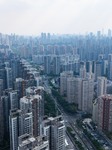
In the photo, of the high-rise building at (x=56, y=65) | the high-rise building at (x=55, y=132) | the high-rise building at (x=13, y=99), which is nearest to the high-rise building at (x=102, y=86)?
the high-rise building at (x=13, y=99)

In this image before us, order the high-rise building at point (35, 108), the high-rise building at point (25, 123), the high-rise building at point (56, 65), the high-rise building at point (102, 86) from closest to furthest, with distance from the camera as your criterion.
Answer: the high-rise building at point (25, 123) → the high-rise building at point (35, 108) → the high-rise building at point (102, 86) → the high-rise building at point (56, 65)

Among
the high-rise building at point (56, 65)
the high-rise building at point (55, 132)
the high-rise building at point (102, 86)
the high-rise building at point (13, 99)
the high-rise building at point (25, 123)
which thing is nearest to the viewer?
the high-rise building at point (55, 132)

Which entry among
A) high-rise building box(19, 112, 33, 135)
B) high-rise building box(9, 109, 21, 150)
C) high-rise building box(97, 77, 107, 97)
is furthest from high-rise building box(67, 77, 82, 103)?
high-rise building box(9, 109, 21, 150)

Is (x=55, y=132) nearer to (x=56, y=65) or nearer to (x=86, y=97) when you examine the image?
(x=86, y=97)

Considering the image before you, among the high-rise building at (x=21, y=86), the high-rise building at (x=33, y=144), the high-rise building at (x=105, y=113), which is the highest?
the high-rise building at (x=21, y=86)

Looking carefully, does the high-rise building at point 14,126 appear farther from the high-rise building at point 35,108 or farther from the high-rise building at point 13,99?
the high-rise building at point 13,99

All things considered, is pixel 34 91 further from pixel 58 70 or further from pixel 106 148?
pixel 58 70

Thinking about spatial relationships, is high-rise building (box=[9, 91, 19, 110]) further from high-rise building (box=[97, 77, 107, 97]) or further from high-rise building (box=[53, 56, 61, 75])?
high-rise building (box=[53, 56, 61, 75])

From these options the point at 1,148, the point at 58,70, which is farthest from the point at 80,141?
the point at 58,70
